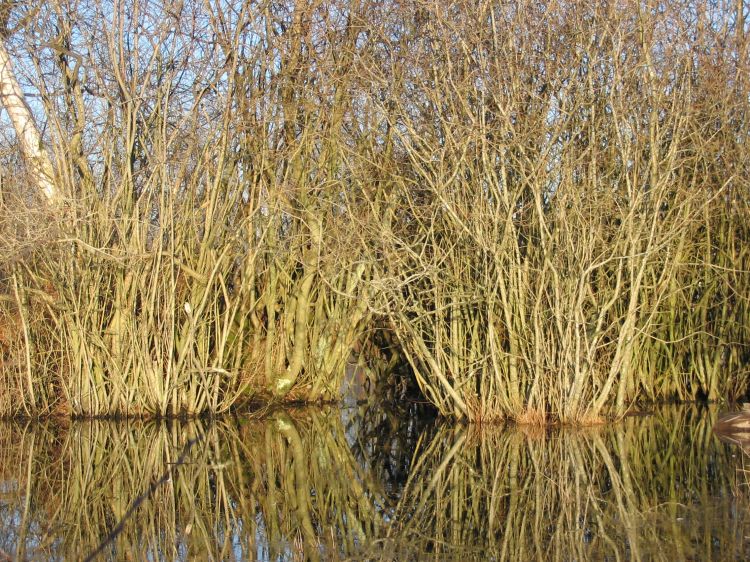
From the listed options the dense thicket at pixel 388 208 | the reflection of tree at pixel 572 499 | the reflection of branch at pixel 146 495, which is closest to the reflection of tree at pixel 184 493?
the reflection of branch at pixel 146 495

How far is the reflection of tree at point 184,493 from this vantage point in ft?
19.9

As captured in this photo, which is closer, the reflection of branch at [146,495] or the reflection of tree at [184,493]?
the reflection of branch at [146,495]

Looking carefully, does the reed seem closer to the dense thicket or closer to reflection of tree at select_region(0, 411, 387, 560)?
the dense thicket

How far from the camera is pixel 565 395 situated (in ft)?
36.2

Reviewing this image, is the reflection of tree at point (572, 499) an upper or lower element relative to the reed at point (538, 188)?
→ lower

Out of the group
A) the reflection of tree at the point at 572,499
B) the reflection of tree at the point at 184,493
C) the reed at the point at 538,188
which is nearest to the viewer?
the reflection of tree at the point at 572,499

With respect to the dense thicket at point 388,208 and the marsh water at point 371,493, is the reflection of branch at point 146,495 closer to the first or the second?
the marsh water at point 371,493

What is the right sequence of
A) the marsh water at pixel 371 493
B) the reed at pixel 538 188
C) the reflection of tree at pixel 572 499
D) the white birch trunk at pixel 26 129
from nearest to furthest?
1. the reflection of tree at pixel 572 499
2. the marsh water at pixel 371 493
3. the reed at pixel 538 188
4. the white birch trunk at pixel 26 129

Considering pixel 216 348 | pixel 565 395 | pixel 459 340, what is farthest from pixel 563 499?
pixel 216 348

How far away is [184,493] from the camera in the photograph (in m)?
7.71

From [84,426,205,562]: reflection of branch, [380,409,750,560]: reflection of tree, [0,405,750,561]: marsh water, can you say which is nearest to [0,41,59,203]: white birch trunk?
[0,405,750,561]: marsh water

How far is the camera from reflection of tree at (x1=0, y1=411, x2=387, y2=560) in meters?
6.08

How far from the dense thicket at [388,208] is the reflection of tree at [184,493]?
1.66 meters

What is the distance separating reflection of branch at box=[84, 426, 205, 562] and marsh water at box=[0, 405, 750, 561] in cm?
2
